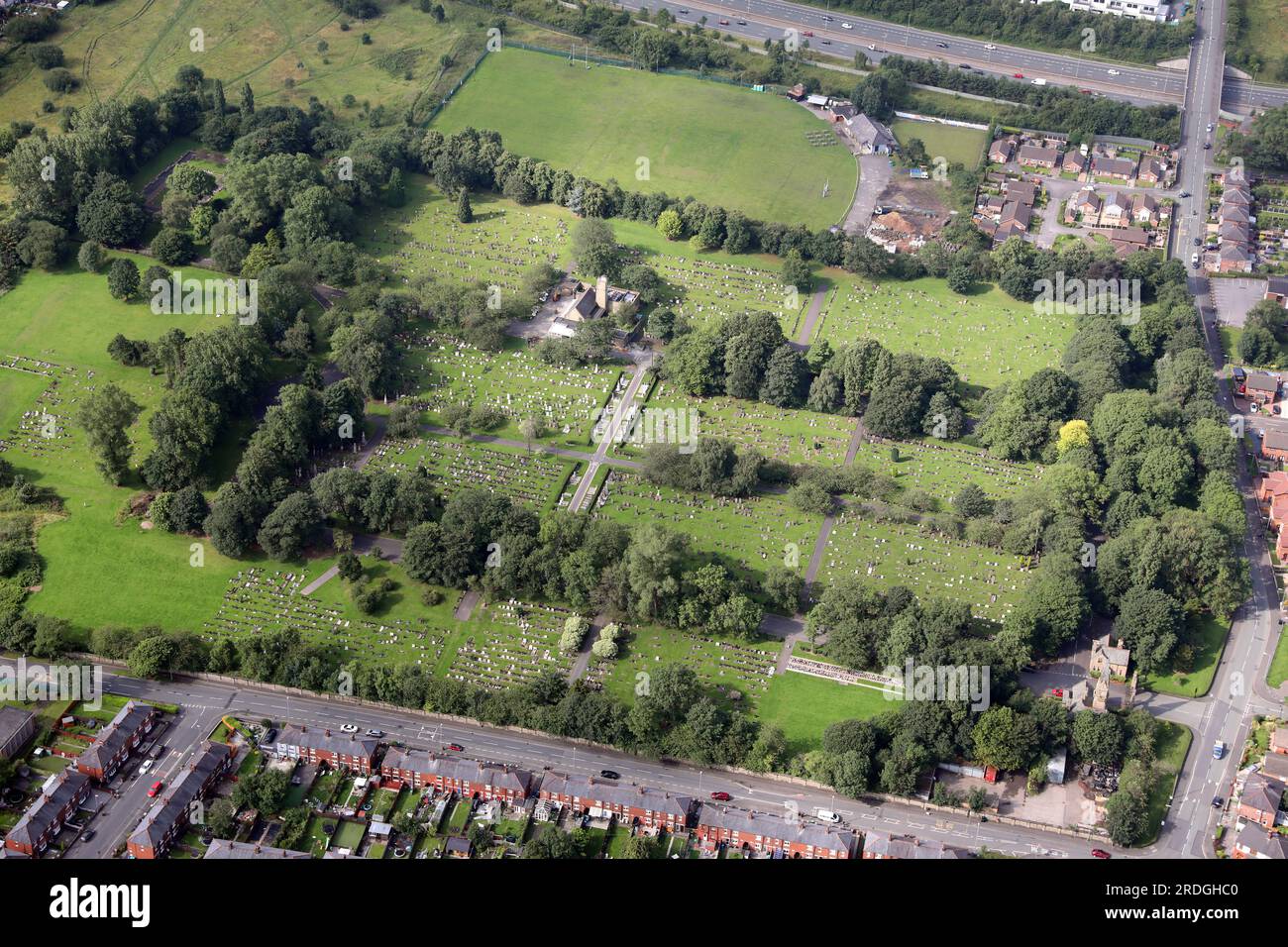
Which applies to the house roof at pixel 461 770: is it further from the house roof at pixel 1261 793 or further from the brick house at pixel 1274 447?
the brick house at pixel 1274 447

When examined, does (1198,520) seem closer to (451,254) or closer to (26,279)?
(451,254)

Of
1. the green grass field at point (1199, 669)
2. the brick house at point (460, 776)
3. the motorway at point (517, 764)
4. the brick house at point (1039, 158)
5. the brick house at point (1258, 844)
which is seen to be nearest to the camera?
the brick house at point (1258, 844)

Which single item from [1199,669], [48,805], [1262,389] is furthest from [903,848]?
[1262,389]

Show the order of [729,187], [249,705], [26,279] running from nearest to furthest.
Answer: [249,705]
[26,279]
[729,187]

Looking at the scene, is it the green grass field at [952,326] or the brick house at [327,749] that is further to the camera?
the green grass field at [952,326]

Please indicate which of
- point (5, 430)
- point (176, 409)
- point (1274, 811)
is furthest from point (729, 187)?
point (1274, 811)

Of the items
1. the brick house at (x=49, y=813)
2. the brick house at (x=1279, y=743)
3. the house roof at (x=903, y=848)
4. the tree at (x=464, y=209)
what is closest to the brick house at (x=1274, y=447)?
the brick house at (x=1279, y=743)
